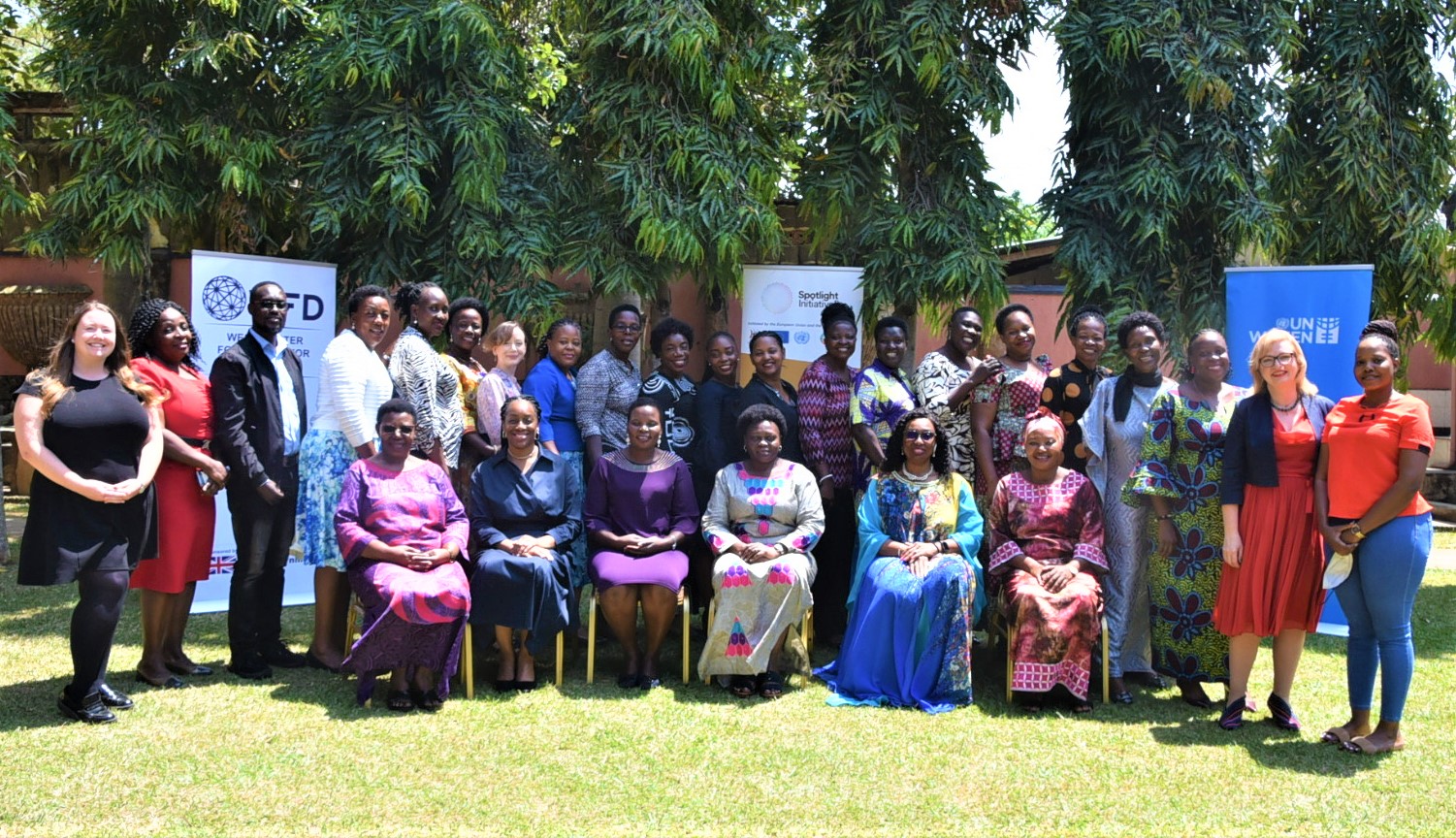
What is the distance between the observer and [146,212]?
289 inches

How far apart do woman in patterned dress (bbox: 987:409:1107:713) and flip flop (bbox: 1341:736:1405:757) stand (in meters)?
1.03

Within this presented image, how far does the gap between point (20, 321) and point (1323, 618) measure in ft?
44.0

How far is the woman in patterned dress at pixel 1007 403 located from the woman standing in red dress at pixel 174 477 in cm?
357

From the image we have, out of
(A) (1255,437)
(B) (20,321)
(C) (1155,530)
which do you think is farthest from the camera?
(B) (20,321)

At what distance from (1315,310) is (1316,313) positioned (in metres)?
0.02

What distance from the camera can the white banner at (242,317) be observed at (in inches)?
267

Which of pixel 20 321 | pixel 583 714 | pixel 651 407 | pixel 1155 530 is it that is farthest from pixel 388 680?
pixel 20 321

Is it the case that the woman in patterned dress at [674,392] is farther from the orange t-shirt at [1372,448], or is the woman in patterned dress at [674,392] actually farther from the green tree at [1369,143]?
the green tree at [1369,143]

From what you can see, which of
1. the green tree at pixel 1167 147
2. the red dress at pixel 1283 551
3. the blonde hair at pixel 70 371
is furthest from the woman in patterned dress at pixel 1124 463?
the blonde hair at pixel 70 371

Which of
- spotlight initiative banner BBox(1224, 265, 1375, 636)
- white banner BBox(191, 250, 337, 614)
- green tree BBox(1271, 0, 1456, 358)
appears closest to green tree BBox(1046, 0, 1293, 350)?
green tree BBox(1271, 0, 1456, 358)

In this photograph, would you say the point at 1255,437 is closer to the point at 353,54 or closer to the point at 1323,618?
the point at 1323,618

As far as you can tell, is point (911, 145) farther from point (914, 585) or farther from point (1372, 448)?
point (1372, 448)

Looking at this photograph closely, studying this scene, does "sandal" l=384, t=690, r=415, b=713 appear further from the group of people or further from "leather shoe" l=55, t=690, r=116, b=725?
"leather shoe" l=55, t=690, r=116, b=725

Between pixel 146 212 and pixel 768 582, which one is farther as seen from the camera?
pixel 146 212
